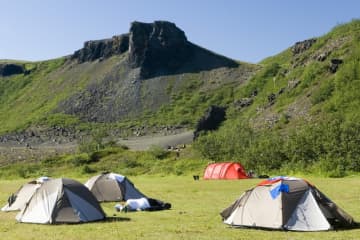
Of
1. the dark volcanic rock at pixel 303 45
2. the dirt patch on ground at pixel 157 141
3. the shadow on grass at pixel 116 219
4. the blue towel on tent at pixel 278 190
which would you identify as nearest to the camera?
the blue towel on tent at pixel 278 190

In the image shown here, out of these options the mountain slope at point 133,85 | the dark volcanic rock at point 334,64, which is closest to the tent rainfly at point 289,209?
the dark volcanic rock at point 334,64

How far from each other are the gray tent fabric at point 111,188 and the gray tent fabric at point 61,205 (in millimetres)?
7235

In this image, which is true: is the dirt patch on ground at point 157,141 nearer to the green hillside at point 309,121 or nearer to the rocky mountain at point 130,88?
the rocky mountain at point 130,88

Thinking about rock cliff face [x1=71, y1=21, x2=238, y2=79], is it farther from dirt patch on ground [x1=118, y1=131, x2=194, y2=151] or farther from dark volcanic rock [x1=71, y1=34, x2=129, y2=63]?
dirt patch on ground [x1=118, y1=131, x2=194, y2=151]

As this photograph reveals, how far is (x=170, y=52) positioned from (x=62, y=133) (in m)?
47.1

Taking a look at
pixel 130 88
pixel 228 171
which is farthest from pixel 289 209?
pixel 130 88

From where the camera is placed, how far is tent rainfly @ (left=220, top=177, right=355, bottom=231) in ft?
53.9

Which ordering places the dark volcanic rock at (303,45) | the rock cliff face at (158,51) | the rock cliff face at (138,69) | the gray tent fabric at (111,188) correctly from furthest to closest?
the rock cliff face at (158,51) < the rock cliff face at (138,69) < the dark volcanic rock at (303,45) < the gray tent fabric at (111,188)

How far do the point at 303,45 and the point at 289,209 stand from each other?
10044 centimetres

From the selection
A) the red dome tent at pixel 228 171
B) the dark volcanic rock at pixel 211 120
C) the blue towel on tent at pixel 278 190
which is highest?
the dark volcanic rock at pixel 211 120

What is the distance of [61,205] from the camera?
1897 cm

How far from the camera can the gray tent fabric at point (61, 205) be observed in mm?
18781

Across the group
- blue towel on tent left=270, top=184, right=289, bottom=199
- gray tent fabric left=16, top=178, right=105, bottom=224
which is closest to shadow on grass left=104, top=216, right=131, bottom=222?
gray tent fabric left=16, top=178, right=105, bottom=224

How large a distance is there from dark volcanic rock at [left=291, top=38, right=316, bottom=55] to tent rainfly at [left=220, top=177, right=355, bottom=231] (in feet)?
315
